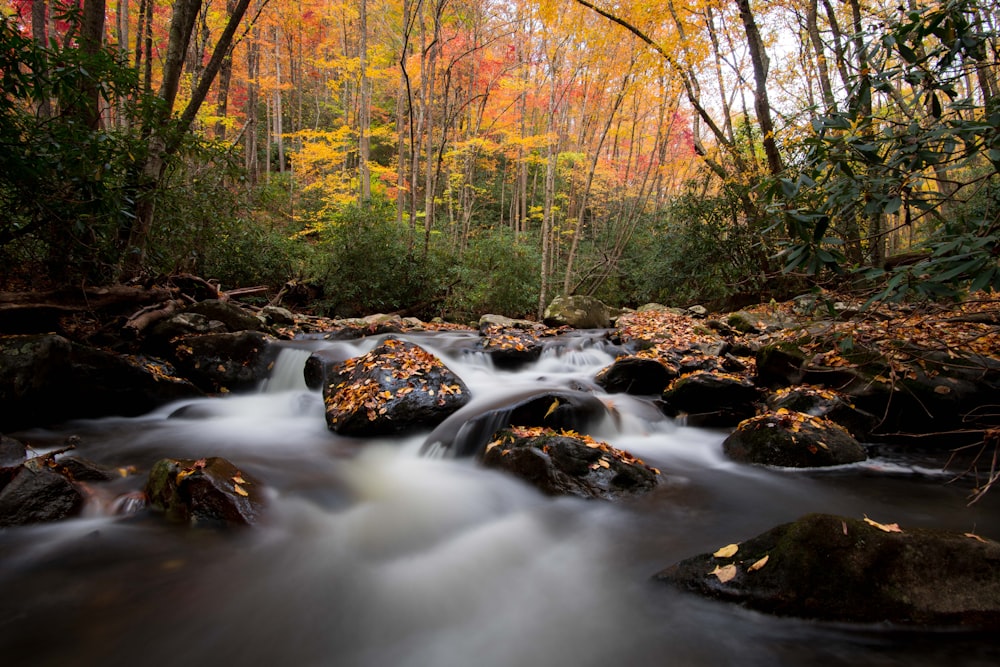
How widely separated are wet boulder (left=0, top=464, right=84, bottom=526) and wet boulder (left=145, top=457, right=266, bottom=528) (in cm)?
45

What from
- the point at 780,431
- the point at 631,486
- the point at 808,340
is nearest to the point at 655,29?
the point at 808,340

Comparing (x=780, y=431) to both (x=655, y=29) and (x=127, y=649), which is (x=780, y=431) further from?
(x=655, y=29)

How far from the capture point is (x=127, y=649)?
2.35 m

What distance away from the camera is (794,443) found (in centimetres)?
473

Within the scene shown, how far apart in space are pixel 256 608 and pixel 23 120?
15.0 feet

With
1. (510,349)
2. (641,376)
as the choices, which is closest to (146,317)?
(510,349)

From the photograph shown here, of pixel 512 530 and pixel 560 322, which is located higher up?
pixel 560 322

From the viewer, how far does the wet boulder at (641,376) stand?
7.32m

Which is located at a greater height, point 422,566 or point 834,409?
point 834,409

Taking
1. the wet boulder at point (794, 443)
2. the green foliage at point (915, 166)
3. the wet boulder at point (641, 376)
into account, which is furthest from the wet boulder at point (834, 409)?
the green foliage at point (915, 166)

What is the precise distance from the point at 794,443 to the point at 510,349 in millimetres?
5044

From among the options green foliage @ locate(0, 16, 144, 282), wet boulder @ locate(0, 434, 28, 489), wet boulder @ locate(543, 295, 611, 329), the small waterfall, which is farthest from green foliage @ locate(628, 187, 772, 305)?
wet boulder @ locate(0, 434, 28, 489)

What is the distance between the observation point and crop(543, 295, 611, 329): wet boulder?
40.1 ft

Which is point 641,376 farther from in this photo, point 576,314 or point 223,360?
point 223,360
